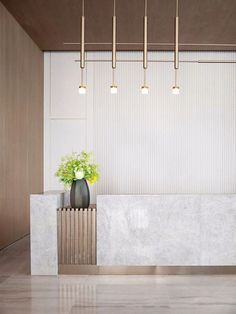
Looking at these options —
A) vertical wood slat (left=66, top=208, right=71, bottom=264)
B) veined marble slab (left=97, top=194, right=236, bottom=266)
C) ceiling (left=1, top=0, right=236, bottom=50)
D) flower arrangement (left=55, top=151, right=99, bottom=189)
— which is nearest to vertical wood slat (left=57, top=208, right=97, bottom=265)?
vertical wood slat (left=66, top=208, right=71, bottom=264)

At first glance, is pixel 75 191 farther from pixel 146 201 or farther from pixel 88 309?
pixel 88 309

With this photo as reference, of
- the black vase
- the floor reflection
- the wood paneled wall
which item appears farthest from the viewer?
the wood paneled wall

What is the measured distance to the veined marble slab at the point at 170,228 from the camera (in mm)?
4754

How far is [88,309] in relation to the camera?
3.56 m

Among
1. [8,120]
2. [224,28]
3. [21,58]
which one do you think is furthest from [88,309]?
[224,28]

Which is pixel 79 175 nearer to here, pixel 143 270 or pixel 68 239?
pixel 68 239

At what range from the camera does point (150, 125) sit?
8883mm

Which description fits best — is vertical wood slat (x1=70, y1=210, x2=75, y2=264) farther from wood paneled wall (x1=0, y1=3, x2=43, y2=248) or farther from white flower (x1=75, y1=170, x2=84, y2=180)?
wood paneled wall (x1=0, y1=3, x2=43, y2=248)

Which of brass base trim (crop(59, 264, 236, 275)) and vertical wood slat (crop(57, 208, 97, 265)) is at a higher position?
vertical wood slat (crop(57, 208, 97, 265))

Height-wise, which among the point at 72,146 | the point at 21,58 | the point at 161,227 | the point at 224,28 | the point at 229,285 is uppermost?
the point at 224,28

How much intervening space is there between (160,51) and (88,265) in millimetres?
5365

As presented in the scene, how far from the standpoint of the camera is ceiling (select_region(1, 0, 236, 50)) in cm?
639

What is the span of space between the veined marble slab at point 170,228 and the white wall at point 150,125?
13.3 feet

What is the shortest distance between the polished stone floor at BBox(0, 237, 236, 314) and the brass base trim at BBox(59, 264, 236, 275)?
119mm
